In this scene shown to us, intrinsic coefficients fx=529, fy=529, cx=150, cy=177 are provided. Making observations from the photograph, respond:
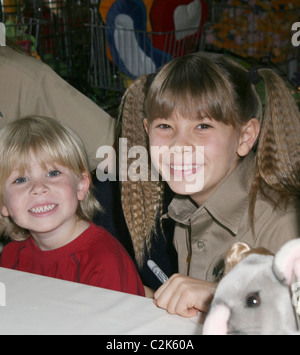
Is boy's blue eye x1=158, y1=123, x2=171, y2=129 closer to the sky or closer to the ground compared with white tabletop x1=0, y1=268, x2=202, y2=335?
closer to the sky

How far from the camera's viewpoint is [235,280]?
0.57 meters

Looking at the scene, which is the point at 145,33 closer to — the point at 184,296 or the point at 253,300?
the point at 184,296

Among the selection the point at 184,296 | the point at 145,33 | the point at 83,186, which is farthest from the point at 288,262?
the point at 145,33

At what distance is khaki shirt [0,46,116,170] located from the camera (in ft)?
4.76

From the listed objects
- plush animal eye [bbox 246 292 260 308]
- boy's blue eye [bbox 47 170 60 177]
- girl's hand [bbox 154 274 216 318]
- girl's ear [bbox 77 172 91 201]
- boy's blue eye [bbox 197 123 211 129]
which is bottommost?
girl's ear [bbox 77 172 91 201]

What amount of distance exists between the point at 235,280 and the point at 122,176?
0.79 metres

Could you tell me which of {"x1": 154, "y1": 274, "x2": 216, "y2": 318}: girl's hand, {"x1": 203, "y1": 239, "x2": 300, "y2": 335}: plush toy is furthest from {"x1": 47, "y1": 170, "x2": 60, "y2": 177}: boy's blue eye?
{"x1": 203, "y1": 239, "x2": 300, "y2": 335}: plush toy

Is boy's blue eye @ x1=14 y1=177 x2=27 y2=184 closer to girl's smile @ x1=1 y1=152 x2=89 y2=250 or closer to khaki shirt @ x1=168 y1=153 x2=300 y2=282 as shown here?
girl's smile @ x1=1 y1=152 x2=89 y2=250

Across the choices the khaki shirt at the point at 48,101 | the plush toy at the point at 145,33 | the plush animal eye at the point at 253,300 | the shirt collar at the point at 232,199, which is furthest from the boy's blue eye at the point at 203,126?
the plush toy at the point at 145,33

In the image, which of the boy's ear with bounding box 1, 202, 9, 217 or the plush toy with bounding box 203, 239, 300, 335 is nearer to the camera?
the plush toy with bounding box 203, 239, 300, 335

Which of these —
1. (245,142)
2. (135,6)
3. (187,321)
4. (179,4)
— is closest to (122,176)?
(245,142)

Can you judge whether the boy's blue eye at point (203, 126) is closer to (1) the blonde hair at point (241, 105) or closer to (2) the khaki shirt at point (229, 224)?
(1) the blonde hair at point (241, 105)

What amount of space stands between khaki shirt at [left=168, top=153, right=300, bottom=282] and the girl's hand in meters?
0.20

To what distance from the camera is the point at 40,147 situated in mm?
1223
